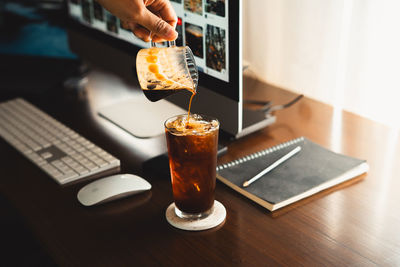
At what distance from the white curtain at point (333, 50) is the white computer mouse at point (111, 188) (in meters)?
0.69

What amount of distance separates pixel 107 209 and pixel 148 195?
87mm

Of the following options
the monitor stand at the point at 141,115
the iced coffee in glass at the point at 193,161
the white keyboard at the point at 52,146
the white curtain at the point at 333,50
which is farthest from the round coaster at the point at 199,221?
the white curtain at the point at 333,50

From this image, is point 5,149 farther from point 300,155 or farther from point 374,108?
point 374,108

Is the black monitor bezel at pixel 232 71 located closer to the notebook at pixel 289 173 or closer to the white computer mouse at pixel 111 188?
the notebook at pixel 289 173

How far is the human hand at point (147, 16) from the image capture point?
2.79 ft

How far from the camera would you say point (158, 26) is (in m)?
0.85

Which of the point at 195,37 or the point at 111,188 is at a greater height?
the point at 195,37

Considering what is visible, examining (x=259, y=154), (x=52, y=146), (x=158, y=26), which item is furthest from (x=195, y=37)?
(x=52, y=146)

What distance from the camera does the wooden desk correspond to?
2.31 feet

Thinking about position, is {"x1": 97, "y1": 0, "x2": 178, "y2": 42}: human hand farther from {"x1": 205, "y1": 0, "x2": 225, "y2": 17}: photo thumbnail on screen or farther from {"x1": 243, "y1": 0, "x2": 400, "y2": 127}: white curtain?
{"x1": 243, "y1": 0, "x2": 400, "y2": 127}: white curtain

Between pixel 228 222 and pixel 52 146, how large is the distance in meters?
0.50

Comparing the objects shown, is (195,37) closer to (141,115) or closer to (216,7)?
(216,7)

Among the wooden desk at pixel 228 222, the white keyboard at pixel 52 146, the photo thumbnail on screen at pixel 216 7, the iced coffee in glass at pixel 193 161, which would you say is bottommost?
the wooden desk at pixel 228 222

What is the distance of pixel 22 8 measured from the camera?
248 cm
